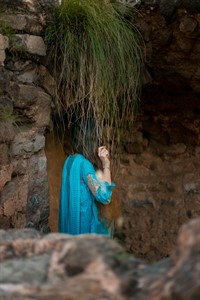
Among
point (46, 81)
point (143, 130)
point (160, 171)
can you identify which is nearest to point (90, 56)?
point (46, 81)

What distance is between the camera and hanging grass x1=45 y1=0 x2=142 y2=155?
2.66m

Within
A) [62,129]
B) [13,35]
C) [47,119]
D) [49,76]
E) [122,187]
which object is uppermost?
[13,35]

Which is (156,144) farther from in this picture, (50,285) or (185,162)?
(50,285)

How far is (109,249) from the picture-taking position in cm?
95

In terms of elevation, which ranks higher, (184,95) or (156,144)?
(184,95)

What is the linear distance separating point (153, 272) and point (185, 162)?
10.7ft

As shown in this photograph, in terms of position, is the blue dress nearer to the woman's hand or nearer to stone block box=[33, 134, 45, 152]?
the woman's hand

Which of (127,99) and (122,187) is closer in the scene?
(127,99)

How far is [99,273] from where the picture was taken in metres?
0.89

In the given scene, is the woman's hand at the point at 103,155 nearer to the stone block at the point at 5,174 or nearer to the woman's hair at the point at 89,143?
the woman's hair at the point at 89,143

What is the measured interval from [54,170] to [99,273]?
8.73ft

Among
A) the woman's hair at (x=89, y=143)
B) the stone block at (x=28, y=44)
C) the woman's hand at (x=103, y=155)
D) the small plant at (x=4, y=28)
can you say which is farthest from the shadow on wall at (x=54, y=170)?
the small plant at (x=4, y=28)

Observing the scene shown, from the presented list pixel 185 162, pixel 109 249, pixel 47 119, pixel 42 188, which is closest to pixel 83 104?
pixel 47 119

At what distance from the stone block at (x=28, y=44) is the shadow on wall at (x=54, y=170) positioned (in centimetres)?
85
